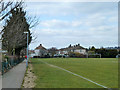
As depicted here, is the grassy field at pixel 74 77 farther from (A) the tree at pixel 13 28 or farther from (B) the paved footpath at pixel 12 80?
(A) the tree at pixel 13 28

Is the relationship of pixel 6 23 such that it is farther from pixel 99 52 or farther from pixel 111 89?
pixel 99 52

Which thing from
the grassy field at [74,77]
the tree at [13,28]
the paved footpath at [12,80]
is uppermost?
the tree at [13,28]

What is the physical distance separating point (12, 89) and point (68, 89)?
2743 millimetres

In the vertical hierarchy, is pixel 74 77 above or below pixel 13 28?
below

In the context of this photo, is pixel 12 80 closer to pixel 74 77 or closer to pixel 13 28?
pixel 74 77

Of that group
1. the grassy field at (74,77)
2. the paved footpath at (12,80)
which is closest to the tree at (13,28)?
the paved footpath at (12,80)

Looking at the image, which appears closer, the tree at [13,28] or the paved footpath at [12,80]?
the paved footpath at [12,80]

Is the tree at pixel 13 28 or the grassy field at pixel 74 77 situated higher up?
the tree at pixel 13 28

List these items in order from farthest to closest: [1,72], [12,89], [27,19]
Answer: [27,19] < [1,72] < [12,89]

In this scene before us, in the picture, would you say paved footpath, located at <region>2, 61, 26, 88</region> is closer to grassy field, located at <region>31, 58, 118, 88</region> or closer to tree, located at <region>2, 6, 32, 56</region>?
grassy field, located at <region>31, 58, 118, 88</region>

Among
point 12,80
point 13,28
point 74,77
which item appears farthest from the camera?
point 13,28

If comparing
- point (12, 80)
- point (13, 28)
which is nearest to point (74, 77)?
point (12, 80)

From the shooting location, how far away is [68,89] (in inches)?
379

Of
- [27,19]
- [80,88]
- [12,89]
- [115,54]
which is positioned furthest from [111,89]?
[115,54]
